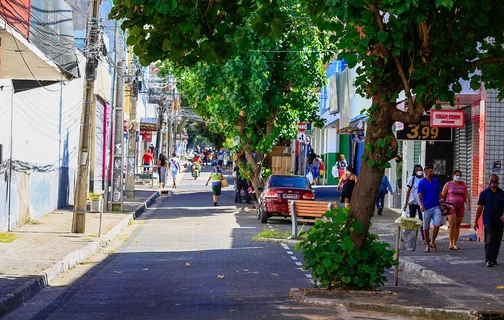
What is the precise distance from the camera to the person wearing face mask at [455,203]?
70.4 ft

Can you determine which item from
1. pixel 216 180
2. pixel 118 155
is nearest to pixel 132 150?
pixel 216 180

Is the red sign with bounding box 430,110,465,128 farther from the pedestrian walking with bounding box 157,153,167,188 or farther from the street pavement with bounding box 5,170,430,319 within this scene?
the pedestrian walking with bounding box 157,153,167,188

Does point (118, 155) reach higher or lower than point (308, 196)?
higher

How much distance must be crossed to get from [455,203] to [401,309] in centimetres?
999

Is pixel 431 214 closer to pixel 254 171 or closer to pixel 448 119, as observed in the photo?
pixel 448 119

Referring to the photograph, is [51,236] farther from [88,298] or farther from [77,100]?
[77,100]

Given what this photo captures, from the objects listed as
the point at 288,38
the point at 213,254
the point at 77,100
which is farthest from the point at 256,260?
the point at 77,100

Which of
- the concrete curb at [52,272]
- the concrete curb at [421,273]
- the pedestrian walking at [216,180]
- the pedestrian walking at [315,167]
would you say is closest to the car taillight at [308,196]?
the concrete curb at [52,272]

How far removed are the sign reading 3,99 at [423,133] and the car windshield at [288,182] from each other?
5.08 meters

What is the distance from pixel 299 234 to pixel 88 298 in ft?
37.5

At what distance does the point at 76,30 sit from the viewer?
131 feet

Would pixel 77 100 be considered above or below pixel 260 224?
above

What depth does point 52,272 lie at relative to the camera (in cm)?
1584

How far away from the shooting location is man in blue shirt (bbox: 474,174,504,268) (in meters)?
17.9
